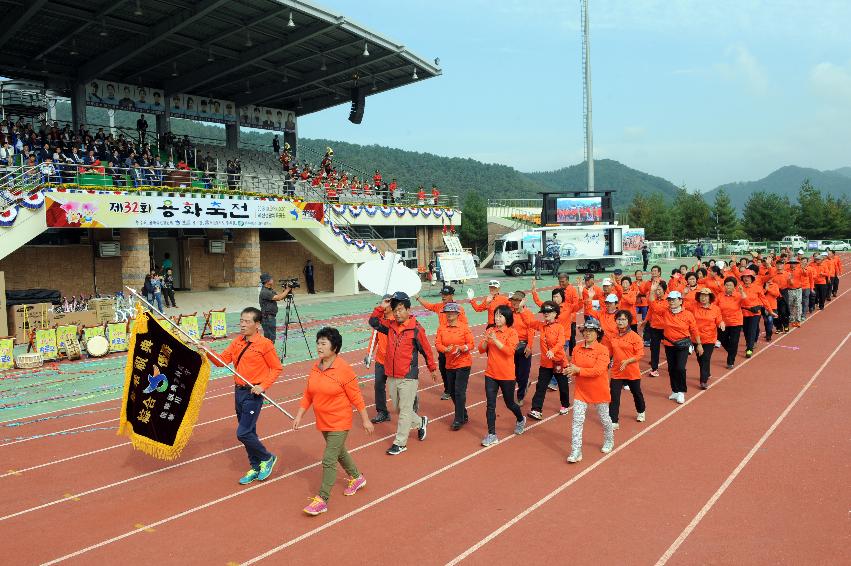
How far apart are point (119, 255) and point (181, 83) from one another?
34.3 ft

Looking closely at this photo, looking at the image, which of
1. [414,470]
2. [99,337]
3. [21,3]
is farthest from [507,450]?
[21,3]

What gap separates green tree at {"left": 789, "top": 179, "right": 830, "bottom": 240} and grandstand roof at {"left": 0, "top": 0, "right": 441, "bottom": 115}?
151ft

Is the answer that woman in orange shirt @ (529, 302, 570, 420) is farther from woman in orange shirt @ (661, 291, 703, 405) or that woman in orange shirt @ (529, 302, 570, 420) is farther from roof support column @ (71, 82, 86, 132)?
roof support column @ (71, 82, 86, 132)

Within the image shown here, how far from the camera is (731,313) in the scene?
12016 millimetres

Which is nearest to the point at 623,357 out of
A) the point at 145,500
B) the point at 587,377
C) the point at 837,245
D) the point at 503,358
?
the point at 587,377

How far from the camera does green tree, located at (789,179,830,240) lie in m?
61.4

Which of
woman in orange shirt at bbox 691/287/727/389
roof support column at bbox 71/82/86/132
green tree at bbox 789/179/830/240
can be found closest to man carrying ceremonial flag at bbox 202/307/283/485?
woman in orange shirt at bbox 691/287/727/389

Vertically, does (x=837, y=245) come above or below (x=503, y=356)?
above

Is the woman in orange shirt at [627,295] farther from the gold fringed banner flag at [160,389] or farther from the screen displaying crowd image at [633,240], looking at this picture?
the screen displaying crowd image at [633,240]

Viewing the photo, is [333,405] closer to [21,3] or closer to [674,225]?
[21,3]

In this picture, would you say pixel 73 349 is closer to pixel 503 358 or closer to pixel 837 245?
pixel 503 358

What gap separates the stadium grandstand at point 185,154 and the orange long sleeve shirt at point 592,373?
17.7 meters

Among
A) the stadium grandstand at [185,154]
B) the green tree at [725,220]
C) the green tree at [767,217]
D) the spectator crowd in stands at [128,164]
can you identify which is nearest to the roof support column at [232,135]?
the stadium grandstand at [185,154]

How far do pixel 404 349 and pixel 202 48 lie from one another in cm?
2357
